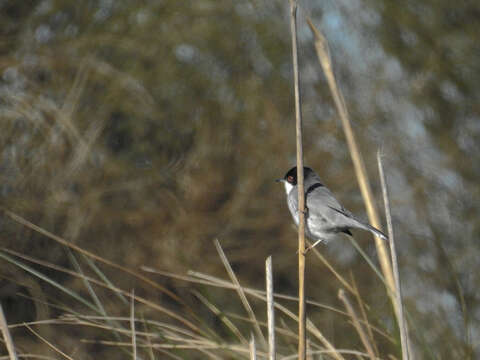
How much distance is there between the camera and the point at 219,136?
5281 millimetres

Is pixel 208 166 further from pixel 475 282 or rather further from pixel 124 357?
pixel 475 282

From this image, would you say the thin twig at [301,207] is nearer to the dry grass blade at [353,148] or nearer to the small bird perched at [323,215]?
the dry grass blade at [353,148]

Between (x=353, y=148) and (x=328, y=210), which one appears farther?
(x=328, y=210)

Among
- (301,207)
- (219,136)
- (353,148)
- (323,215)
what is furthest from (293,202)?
(219,136)

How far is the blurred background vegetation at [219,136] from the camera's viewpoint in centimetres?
457

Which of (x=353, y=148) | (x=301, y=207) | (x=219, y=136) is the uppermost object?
(x=353, y=148)

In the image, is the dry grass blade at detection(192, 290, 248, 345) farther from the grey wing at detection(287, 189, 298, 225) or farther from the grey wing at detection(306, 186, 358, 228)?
the grey wing at detection(287, 189, 298, 225)

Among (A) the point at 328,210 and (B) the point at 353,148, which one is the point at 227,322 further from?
(A) the point at 328,210

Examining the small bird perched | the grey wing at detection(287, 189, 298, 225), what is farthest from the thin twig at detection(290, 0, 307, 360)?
the grey wing at detection(287, 189, 298, 225)

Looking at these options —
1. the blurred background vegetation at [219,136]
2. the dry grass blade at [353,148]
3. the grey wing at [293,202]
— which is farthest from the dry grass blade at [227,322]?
the blurred background vegetation at [219,136]

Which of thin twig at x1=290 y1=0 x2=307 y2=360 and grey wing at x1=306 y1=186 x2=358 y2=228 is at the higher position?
thin twig at x1=290 y1=0 x2=307 y2=360

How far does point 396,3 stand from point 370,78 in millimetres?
786

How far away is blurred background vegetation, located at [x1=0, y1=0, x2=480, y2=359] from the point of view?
4.57 m

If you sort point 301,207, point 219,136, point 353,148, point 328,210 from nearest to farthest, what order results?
point 301,207 < point 353,148 < point 328,210 < point 219,136
